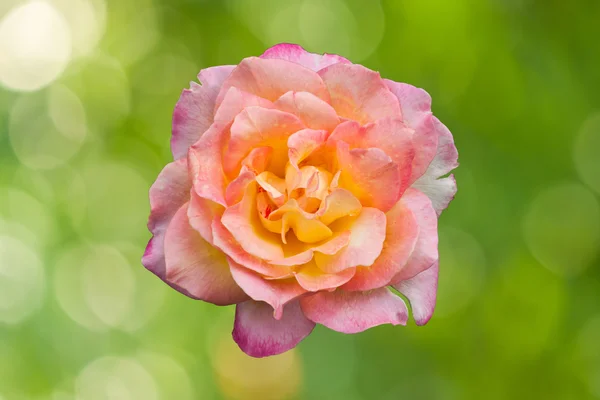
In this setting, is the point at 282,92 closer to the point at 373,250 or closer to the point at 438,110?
the point at 373,250

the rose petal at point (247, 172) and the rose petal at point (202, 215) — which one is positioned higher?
the rose petal at point (247, 172)

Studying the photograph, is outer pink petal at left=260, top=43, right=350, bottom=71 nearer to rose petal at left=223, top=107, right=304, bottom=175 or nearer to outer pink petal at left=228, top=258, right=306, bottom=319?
rose petal at left=223, top=107, right=304, bottom=175

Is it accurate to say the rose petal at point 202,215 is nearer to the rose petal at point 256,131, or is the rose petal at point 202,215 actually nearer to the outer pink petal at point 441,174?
the rose petal at point 256,131

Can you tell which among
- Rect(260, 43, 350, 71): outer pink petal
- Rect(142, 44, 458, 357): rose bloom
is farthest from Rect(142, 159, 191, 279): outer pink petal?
Rect(260, 43, 350, 71): outer pink petal

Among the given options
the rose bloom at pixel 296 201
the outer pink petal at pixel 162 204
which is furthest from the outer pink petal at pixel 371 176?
the outer pink petal at pixel 162 204

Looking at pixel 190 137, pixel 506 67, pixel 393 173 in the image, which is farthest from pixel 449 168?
pixel 506 67

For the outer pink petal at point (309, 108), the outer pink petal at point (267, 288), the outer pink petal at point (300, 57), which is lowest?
the outer pink petal at point (267, 288)
